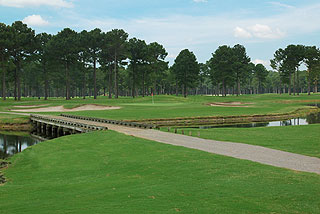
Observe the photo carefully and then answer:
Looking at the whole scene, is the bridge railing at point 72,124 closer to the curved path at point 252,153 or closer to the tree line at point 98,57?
the curved path at point 252,153

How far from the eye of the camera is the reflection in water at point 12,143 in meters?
30.7

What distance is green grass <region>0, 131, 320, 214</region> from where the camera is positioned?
10031 mm

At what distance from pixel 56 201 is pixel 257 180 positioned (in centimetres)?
787

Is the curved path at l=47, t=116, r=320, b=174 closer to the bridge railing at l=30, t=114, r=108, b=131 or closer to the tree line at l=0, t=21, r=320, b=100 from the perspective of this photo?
the bridge railing at l=30, t=114, r=108, b=131

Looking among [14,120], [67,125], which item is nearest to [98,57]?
[14,120]

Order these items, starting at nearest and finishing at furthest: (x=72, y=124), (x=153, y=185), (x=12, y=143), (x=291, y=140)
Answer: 1. (x=153, y=185)
2. (x=291, y=140)
3. (x=12, y=143)
4. (x=72, y=124)

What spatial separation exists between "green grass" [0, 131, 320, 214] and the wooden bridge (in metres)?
13.1

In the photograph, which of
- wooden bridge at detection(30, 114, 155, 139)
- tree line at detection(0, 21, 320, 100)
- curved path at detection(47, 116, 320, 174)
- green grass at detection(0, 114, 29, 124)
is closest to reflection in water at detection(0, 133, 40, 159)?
wooden bridge at detection(30, 114, 155, 139)

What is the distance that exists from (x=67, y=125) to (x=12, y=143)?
6284 millimetres

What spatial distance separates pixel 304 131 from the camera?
28.7m

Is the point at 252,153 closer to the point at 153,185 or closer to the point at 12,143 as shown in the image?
the point at 153,185

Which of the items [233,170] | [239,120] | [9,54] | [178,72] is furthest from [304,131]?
[178,72]

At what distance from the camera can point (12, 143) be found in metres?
35.6

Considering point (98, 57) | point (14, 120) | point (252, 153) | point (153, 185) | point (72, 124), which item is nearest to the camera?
point (153, 185)
